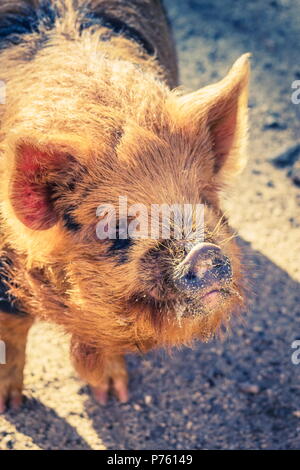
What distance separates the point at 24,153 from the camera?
2332 millimetres

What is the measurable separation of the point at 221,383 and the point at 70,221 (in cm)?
183

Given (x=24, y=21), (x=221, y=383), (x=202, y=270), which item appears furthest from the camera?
(x=221, y=383)

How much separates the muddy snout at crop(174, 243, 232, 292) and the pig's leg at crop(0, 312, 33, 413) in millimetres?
1232

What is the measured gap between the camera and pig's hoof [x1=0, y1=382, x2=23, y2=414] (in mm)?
3619

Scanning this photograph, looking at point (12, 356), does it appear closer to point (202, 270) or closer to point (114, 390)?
point (114, 390)

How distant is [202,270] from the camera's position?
7.29 feet

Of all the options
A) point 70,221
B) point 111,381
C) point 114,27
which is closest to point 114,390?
point 111,381

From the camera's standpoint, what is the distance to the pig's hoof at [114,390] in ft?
12.3

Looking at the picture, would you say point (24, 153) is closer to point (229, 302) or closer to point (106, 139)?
point (106, 139)

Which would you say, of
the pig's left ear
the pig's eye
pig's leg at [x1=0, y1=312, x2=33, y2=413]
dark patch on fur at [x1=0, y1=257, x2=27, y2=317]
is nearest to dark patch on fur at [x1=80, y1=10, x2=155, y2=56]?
the pig's left ear

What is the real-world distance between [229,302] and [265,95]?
12.5 ft

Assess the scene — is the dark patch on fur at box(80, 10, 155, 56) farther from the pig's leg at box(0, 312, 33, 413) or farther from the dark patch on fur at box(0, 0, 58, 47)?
the pig's leg at box(0, 312, 33, 413)

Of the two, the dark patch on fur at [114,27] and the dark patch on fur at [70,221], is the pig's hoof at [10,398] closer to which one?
the dark patch on fur at [70,221]
